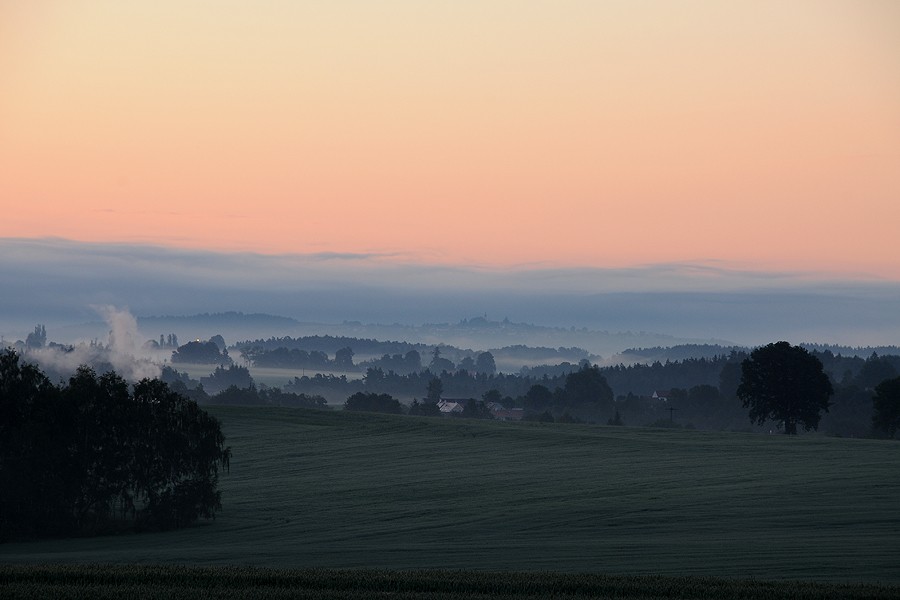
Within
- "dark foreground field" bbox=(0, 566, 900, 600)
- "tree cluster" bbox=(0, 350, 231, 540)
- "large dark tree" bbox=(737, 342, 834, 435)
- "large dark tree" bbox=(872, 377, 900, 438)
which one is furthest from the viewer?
"large dark tree" bbox=(737, 342, 834, 435)

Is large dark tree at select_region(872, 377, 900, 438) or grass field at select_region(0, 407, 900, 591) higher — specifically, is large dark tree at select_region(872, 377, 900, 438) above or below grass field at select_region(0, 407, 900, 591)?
above

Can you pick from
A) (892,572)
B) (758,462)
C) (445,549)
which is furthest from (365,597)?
(758,462)

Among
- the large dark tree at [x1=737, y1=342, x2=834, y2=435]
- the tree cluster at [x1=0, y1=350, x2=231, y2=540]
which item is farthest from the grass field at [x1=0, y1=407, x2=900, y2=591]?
the large dark tree at [x1=737, y1=342, x2=834, y2=435]

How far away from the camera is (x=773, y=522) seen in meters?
42.1

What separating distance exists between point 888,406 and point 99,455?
2743 inches

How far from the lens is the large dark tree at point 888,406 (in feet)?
325

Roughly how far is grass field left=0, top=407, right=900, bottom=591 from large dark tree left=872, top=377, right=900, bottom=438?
61.4ft

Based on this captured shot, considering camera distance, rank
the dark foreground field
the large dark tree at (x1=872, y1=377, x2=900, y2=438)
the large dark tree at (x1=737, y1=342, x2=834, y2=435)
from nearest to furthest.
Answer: the dark foreground field < the large dark tree at (x1=872, y1=377, x2=900, y2=438) < the large dark tree at (x1=737, y1=342, x2=834, y2=435)

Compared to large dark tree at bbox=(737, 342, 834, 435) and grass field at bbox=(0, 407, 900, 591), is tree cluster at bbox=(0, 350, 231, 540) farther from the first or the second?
large dark tree at bbox=(737, 342, 834, 435)

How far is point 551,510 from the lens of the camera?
4700cm

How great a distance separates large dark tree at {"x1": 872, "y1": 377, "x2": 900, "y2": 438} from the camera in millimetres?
99125

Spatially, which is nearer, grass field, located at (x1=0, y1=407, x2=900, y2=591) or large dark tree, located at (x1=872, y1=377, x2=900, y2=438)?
grass field, located at (x1=0, y1=407, x2=900, y2=591)

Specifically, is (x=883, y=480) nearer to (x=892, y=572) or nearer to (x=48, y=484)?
(x=892, y=572)

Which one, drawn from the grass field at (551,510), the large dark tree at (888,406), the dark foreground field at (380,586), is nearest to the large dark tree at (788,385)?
the large dark tree at (888,406)
